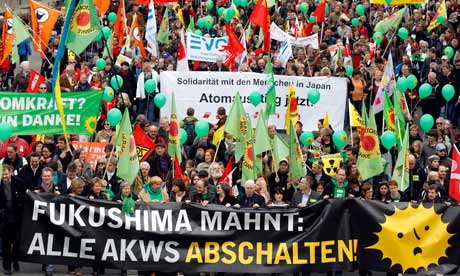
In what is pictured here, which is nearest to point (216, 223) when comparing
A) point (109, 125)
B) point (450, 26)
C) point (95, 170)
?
point (95, 170)

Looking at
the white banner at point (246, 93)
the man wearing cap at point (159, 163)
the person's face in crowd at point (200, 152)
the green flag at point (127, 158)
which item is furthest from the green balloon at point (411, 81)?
the green flag at point (127, 158)

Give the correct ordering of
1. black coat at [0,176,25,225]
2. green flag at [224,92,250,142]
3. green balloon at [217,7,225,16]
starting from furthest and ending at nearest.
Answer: green balloon at [217,7,225,16] < green flag at [224,92,250,142] < black coat at [0,176,25,225]

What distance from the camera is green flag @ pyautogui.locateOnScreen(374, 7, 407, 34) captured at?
2766 centimetres

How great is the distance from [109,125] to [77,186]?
4246mm

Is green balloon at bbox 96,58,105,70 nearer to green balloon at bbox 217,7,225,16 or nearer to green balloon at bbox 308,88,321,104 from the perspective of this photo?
green balloon at bbox 308,88,321,104

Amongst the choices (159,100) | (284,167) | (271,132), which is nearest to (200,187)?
(284,167)

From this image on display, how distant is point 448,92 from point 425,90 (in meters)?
0.42

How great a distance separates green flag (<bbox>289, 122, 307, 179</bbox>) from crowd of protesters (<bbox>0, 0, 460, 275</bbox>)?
0.60 feet

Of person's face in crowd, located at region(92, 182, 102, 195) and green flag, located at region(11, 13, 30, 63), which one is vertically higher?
green flag, located at region(11, 13, 30, 63)

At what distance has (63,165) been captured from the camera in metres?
19.9

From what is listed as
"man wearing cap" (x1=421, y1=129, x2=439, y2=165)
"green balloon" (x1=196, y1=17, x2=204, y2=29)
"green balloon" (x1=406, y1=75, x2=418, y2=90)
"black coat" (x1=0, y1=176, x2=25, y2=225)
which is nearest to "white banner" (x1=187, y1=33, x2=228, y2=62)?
"green balloon" (x1=406, y1=75, x2=418, y2=90)

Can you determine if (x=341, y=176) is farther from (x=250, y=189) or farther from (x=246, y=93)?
(x=246, y=93)

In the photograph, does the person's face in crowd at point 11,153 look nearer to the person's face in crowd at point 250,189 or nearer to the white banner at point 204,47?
the person's face in crowd at point 250,189

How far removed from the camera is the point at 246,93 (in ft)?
81.5
